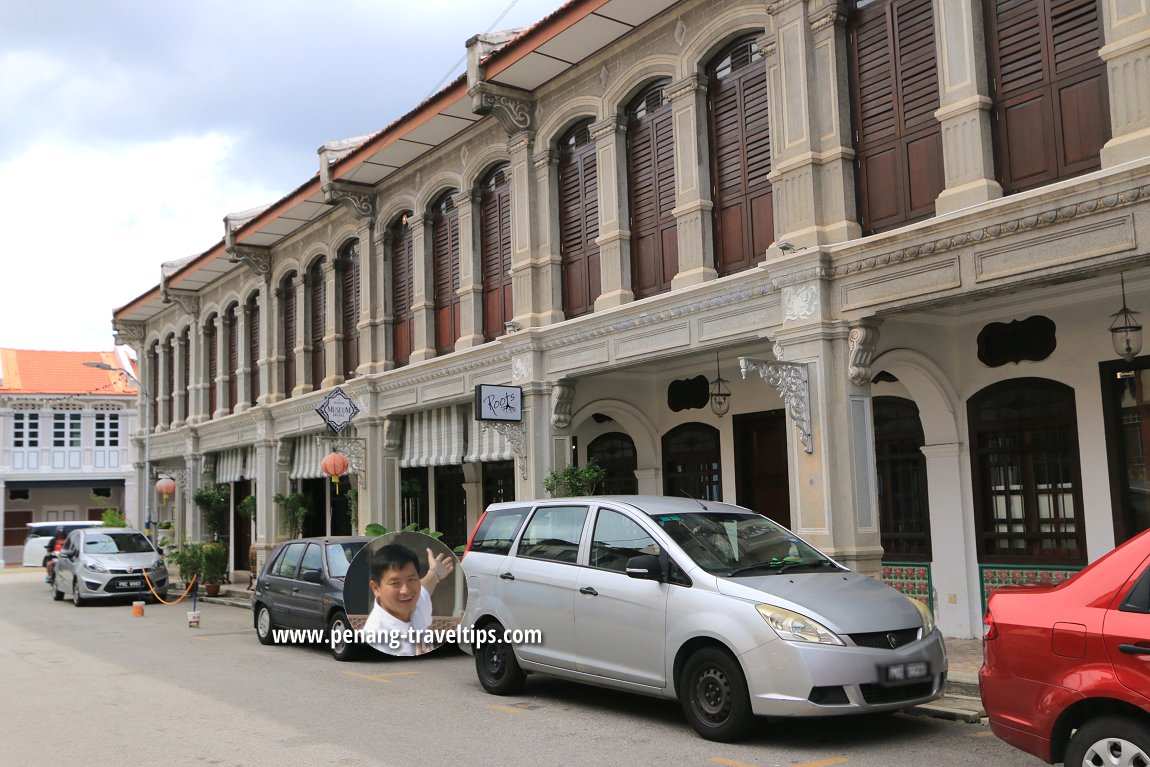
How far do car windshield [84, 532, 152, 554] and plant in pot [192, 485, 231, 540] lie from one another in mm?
2805

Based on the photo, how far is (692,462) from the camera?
16.9 meters

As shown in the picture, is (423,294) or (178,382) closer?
(423,294)

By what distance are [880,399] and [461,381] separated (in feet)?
24.7

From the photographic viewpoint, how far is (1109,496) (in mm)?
11227

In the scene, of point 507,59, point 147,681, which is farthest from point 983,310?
point 147,681

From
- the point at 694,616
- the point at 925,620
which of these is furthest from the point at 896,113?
the point at 694,616

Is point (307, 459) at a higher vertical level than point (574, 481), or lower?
higher

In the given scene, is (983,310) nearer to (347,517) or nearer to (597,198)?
(597,198)

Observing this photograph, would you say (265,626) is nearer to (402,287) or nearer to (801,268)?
(402,287)

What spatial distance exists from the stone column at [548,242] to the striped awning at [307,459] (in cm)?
935

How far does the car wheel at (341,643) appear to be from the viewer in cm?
1288

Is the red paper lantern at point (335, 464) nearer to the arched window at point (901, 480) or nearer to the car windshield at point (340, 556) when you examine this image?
the car windshield at point (340, 556)

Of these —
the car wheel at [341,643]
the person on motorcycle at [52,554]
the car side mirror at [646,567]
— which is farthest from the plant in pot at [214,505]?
the car side mirror at [646,567]

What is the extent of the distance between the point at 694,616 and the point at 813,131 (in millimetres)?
6611
